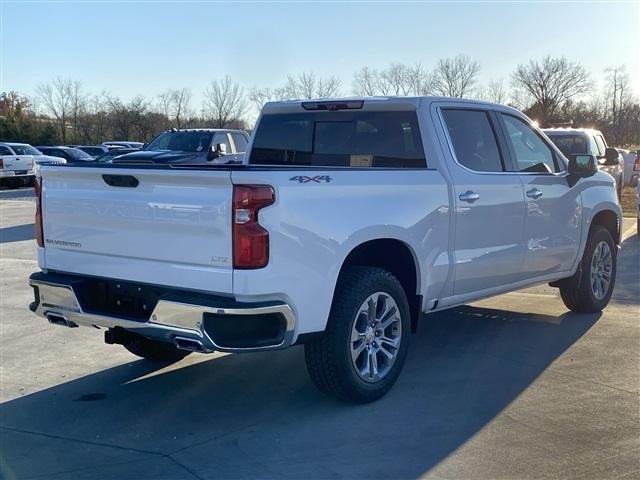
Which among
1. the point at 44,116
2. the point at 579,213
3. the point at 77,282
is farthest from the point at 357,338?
the point at 44,116

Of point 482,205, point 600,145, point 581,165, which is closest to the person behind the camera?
point 482,205

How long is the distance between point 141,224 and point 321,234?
1053mm

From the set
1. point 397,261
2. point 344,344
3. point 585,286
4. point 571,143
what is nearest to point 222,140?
point 571,143

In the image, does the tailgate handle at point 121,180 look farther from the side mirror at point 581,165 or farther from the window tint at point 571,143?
the window tint at point 571,143

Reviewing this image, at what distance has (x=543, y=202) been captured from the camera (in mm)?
6219

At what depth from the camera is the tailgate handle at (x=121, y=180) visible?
4320 mm

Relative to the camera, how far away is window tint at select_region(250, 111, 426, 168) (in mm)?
5613

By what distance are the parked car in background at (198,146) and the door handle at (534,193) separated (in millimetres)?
10346

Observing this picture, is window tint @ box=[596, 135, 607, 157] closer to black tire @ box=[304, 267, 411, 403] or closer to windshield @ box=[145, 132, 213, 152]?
windshield @ box=[145, 132, 213, 152]

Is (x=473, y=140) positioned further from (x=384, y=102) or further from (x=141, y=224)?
(x=141, y=224)

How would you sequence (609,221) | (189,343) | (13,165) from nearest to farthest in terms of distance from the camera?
(189,343) → (609,221) → (13,165)

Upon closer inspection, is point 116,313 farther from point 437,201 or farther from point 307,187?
point 437,201

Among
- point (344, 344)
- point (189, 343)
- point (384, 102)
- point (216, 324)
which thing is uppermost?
point (384, 102)

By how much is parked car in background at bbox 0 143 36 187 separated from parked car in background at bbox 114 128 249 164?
37.1 feet
